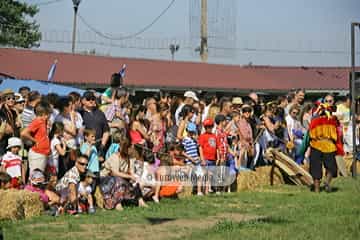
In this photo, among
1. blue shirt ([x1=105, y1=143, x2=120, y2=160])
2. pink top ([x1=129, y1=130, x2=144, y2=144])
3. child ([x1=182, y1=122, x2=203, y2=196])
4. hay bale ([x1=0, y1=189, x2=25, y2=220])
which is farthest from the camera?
child ([x1=182, y1=122, x2=203, y2=196])

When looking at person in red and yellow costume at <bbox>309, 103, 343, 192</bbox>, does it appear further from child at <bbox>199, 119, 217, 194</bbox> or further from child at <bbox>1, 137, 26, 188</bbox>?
child at <bbox>1, 137, 26, 188</bbox>

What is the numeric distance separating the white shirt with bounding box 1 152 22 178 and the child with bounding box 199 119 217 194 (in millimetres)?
3839

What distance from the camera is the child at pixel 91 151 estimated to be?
11359mm

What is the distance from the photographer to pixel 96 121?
1253 cm

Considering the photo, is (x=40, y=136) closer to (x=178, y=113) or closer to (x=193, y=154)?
(x=193, y=154)

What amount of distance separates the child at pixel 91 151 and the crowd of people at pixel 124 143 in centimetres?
2

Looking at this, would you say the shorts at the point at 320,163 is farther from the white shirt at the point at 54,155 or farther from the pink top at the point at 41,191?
the pink top at the point at 41,191

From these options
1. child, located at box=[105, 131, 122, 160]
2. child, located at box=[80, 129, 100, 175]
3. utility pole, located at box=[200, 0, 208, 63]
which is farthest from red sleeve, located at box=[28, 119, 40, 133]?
utility pole, located at box=[200, 0, 208, 63]

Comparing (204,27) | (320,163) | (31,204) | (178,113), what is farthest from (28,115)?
(204,27)

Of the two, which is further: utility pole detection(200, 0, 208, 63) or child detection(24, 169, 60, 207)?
utility pole detection(200, 0, 208, 63)

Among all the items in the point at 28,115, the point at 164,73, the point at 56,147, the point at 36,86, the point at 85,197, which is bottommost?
the point at 85,197

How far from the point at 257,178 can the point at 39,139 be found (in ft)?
18.0

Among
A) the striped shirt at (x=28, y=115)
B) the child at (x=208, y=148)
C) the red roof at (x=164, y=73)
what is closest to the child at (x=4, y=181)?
the striped shirt at (x=28, y=115)

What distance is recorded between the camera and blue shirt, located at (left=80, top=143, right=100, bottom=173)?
447 inches
